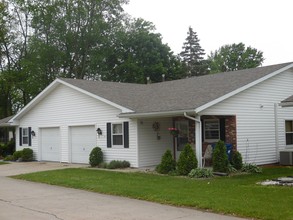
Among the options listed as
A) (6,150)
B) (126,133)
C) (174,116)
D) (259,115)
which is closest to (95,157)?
(126,133)

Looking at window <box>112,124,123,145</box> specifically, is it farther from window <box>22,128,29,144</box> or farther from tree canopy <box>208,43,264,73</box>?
tree canopy <box>208,43,264,73</box>

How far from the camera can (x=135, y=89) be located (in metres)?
22.7

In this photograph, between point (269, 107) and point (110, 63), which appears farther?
point (110, 63)

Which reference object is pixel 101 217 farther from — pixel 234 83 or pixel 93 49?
pixel 93 49

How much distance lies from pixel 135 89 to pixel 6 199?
41.9 feet

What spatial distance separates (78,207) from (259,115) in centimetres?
1083

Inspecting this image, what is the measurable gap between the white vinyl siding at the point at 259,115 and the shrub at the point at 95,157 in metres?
6.06

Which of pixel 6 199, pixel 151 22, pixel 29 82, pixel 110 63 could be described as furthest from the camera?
pixel 151 22

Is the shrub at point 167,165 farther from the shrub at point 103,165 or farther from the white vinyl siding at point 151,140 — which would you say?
the shrub at point 103,165

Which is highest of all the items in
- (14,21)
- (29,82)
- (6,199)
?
(14,21)

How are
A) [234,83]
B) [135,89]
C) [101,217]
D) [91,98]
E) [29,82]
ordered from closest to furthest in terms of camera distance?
[101,217] → [234,83] → [91,98] → [135,89] → [29,82]

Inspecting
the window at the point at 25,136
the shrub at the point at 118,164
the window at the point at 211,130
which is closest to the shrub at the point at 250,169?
the window at the point at 211,130

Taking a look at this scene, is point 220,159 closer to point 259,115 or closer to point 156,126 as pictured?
point 259,115

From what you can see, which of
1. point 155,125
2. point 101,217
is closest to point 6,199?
point 101,217
